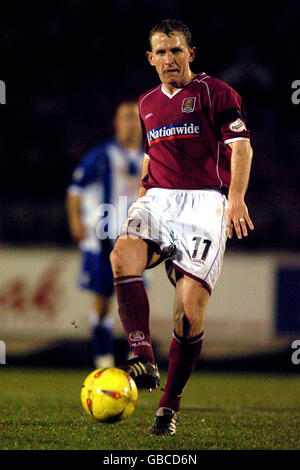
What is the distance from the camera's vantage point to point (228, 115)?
4.59 meters

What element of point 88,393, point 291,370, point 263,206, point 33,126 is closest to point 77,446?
point 88,393

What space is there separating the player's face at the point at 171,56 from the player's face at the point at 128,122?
3466mm

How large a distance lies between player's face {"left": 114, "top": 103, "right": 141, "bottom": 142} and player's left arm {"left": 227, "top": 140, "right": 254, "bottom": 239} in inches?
150

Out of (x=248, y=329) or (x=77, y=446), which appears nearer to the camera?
(x=77, y=446)

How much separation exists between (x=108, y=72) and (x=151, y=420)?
13.5m

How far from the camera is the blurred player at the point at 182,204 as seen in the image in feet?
14.5

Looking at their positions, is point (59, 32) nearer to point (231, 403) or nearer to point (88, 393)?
point (231, 403)

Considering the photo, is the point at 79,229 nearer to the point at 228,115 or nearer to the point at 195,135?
the point at 195,135

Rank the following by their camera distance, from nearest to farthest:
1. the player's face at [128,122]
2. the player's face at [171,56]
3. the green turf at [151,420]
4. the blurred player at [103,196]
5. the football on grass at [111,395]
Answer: the green turf at [151,420] → the football on grass at [111,395] → the player's face at [171,56] → the player's face at [128,122] → the blurred player at [103,196]

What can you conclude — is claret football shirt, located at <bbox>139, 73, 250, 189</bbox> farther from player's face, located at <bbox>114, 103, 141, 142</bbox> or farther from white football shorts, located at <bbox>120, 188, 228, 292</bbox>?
player's face, located at <bbox>114, 103, 141, 142</bbox>

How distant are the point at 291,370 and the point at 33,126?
25.7ft

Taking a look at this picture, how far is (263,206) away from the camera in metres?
15.2

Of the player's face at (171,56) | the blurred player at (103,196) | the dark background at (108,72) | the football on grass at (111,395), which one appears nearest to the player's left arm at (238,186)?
the player's face at (171,56)

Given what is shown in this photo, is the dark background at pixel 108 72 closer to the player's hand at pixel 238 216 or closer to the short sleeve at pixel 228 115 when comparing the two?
the short sleeve at pixel 228 115
